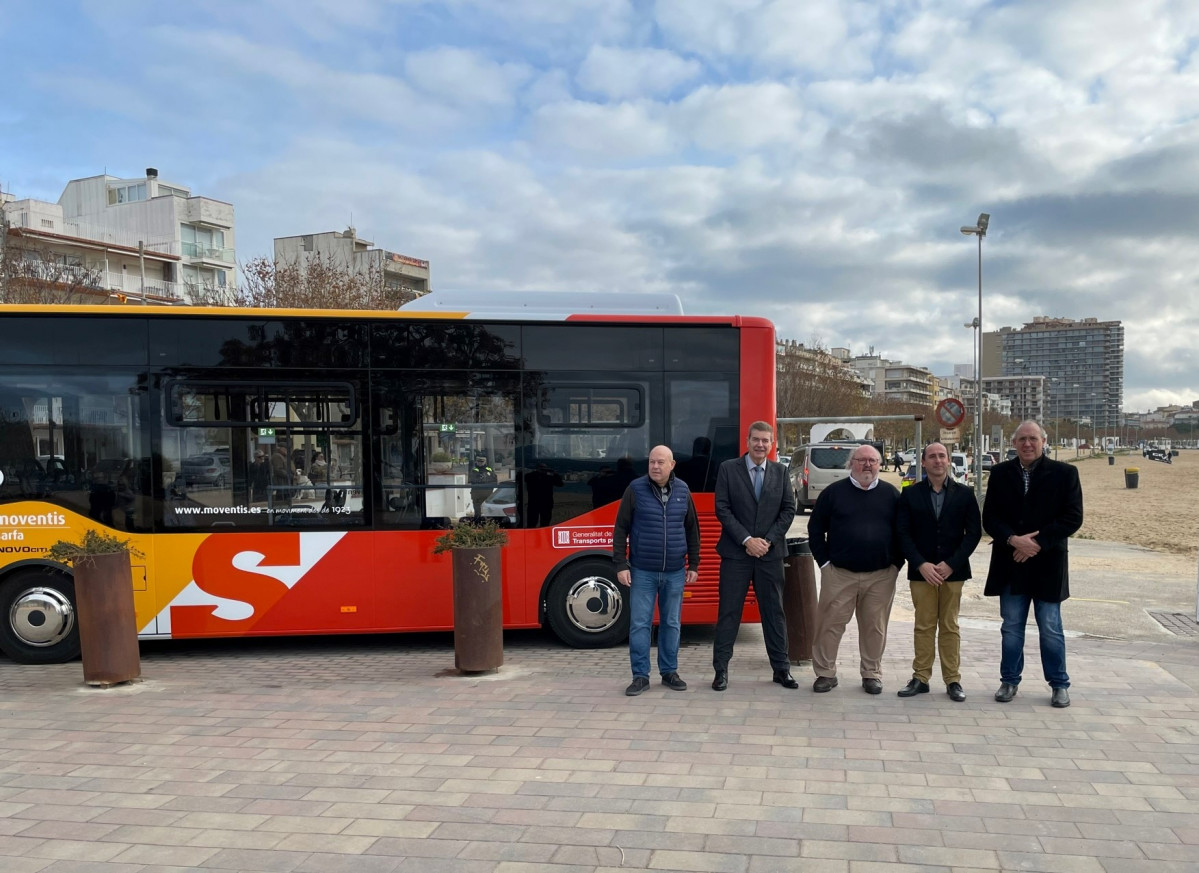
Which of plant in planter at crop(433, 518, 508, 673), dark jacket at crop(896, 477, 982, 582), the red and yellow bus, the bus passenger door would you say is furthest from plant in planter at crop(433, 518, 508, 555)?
dark jacket at crop(896, 477, 982, 582)

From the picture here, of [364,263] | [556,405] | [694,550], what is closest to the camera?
[694,550]

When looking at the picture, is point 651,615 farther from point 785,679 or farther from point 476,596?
point 476,596

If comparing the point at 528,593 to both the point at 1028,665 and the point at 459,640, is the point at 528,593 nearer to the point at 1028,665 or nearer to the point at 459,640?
the point at 459,640

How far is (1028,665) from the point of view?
7141 mm

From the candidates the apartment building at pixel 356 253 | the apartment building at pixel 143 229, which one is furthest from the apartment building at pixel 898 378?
the apartment building at pixel 143 229

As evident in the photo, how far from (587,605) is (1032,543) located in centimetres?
365

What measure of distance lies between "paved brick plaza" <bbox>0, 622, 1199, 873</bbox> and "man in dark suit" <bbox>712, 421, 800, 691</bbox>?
342 millimetres

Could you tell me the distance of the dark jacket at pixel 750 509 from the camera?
6410 millimetres

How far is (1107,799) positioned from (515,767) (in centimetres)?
293

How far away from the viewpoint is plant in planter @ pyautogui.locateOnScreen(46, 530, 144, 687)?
657 centimetres

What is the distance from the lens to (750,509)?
6438 millimetres

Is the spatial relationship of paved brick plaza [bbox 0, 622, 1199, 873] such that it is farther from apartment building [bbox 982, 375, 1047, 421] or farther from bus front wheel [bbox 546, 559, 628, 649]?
apartment building [bbox 982, 375, 1047, 421]

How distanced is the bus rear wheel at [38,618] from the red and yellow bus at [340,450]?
17 millimetres

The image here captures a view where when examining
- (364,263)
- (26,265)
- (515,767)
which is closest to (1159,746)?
(515,767)
